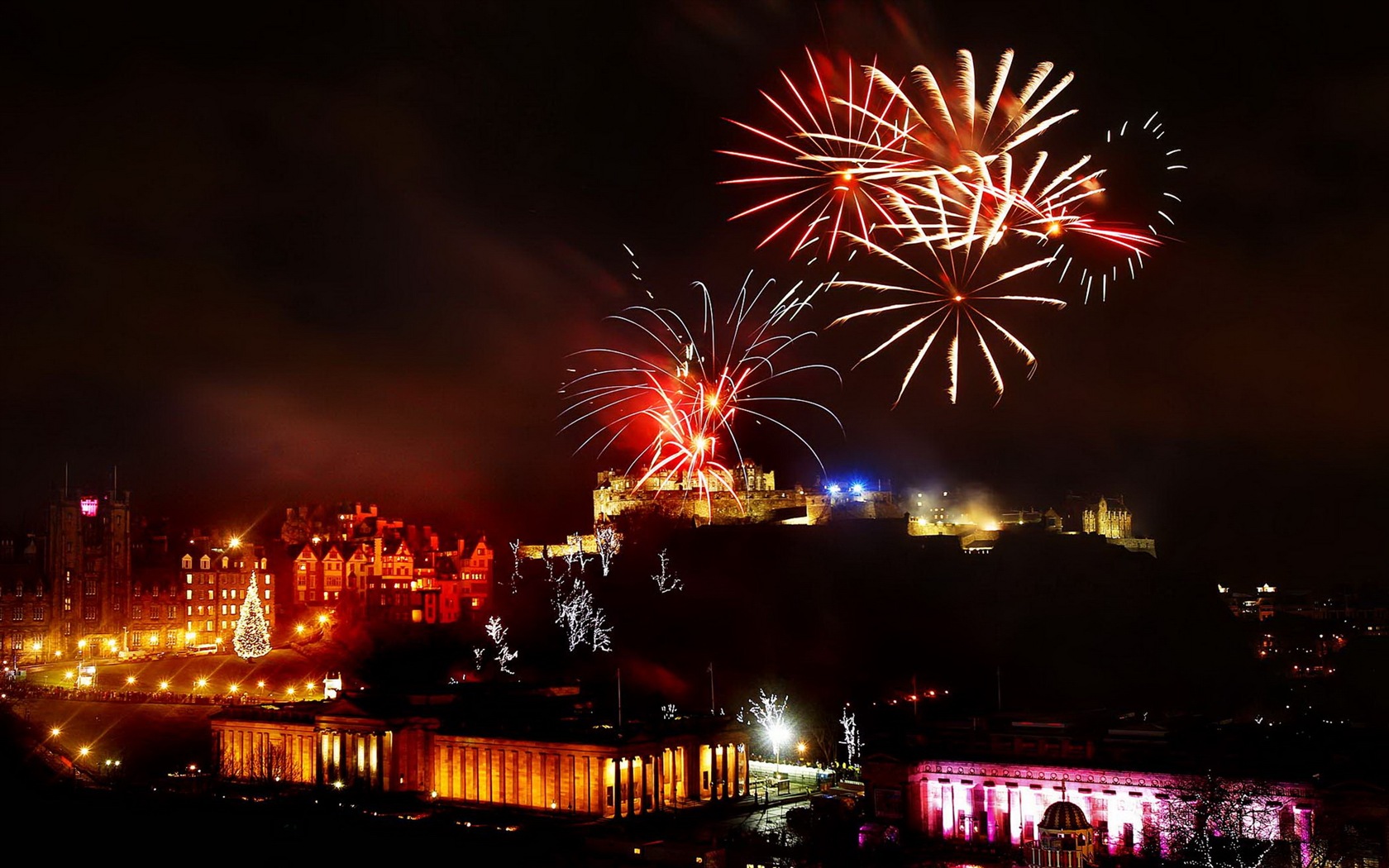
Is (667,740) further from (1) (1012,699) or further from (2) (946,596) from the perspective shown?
(2) (946,596)

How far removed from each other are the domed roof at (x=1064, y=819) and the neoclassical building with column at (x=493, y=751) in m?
18.1

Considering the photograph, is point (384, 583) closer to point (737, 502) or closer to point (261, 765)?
point (737, 502)

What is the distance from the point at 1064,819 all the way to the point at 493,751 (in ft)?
83.8

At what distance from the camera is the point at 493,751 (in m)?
51.6

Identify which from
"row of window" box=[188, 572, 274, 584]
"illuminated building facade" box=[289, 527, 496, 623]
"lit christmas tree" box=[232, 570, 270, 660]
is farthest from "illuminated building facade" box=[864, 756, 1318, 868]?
"row of window" box=[188, 572, 274, 584]

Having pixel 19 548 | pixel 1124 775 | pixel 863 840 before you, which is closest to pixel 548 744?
pixel 863 840

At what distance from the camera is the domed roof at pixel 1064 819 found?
33688 mm

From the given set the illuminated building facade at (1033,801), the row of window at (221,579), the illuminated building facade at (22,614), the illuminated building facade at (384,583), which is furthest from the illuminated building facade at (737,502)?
the illuminated building facade at (1033,801)

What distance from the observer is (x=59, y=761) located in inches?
2365

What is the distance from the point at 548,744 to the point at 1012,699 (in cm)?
3455

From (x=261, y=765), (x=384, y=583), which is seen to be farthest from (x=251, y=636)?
(x=261, y=765)

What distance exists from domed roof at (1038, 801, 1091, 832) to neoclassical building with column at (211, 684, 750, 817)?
59.4 ft

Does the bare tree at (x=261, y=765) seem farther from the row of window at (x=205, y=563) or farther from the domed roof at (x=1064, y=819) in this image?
the row of window at (x=205, y=563)

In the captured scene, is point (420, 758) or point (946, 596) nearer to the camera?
point (420, 758)
